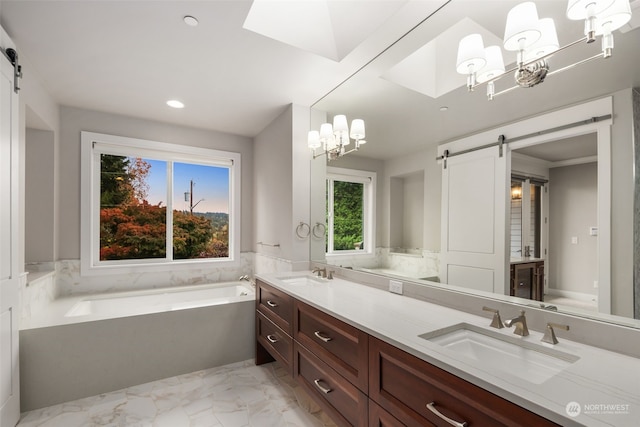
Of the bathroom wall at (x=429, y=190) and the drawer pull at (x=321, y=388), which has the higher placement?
the bathroom wall at (x=429, y=190)

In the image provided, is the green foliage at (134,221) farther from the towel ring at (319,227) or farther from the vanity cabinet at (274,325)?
the towel ring at (319,227)

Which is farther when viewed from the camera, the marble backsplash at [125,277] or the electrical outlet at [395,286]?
the marble backsplash at [125,277]

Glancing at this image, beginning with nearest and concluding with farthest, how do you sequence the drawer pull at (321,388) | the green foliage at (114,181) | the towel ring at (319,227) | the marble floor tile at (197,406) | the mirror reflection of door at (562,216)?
the mirror reflection of door at (562,216), the drawer pull at (321,388), the marble floor tile at (197,406), the towel ring at (319,227), the green foliage at (114,181)

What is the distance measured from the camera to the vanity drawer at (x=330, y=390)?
4.37ft

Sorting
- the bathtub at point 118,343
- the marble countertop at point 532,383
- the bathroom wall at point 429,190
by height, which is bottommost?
the bathtub at point 118,343

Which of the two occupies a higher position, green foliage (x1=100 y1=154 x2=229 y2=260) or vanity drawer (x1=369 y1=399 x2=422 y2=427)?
green foliage (x1=100 y1=154 x2=229 y2=260)

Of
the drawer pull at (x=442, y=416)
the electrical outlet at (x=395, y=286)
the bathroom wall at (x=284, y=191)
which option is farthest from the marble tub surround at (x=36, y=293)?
the drawer pull at (x=442, y=416)

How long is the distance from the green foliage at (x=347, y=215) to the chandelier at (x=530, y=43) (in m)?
1.12

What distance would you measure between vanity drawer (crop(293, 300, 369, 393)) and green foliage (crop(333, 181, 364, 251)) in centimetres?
77

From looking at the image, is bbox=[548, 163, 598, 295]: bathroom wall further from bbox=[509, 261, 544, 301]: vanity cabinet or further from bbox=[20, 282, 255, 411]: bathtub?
bbox=[20, 282, 255, 411]: bathtub

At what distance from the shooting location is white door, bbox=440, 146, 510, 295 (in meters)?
1.41

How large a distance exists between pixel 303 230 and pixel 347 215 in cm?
54

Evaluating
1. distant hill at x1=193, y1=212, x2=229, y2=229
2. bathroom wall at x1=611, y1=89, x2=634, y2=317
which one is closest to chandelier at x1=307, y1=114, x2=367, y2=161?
bathroom wall at x1=611, y1=89, x2=634, y2=317

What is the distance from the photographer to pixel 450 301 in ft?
5.21
